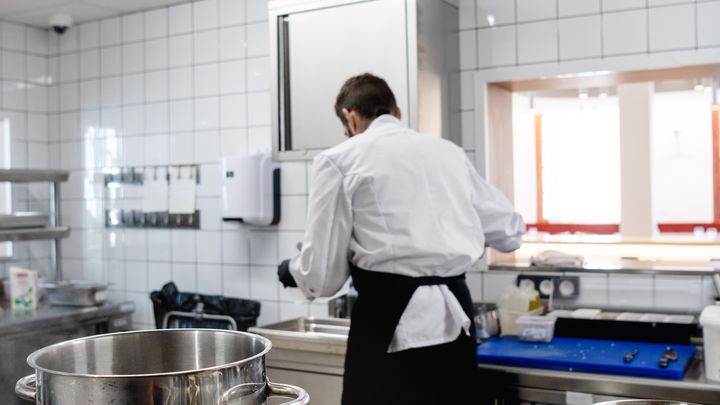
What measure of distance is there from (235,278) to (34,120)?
163 cm

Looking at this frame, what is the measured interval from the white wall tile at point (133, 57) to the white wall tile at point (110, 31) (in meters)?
0.09

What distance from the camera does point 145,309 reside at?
13.5ft

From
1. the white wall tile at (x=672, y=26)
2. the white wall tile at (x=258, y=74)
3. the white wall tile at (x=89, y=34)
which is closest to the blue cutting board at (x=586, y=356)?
the white wall tile at (x=672, y=26)

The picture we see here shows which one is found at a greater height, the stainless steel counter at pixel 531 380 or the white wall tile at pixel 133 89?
the white wall tile at pixel 133 89

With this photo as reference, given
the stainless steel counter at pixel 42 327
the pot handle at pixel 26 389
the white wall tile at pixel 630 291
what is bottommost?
the stainless steel counter at pixel 42 327

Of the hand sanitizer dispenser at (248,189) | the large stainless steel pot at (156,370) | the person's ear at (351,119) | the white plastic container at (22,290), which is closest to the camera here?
the large stainless steel pot at (156,370)

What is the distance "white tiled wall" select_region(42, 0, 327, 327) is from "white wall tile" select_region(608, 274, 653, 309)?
129cm

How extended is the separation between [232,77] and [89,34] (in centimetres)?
110

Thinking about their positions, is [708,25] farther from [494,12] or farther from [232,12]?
[232,12]

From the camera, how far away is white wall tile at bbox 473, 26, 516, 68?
3.08 meters

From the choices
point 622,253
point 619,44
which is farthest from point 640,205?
point 619,44

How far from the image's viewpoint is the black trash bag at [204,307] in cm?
356

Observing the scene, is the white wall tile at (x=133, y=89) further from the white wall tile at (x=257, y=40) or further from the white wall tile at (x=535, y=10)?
the white wall tile at (x=535, y=10)

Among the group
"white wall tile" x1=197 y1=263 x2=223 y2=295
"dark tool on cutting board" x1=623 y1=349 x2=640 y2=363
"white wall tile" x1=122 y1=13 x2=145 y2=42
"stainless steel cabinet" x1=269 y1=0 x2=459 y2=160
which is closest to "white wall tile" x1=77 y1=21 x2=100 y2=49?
"white wall tile" x1=122 y1=13 x2=145 y2=42
